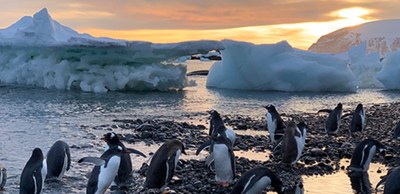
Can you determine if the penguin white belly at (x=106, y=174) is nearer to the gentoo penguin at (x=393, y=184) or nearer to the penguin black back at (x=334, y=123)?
the gentoo penguin at (x=393, y=184)

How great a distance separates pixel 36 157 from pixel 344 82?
1938cm

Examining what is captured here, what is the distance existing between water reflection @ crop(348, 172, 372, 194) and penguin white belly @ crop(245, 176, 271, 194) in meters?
1.16

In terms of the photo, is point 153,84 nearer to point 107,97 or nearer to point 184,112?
point 107,97

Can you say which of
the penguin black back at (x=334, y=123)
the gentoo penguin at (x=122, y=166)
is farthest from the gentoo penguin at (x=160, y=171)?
the penguin black back at (x=334, y=123)

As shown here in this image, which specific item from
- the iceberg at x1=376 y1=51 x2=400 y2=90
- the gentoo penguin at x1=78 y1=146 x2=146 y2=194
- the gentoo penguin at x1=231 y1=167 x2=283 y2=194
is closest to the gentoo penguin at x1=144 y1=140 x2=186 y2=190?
the gentoo penguin at x1=78 y1=146 x2=146 y2=194

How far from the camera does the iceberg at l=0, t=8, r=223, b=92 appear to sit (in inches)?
854

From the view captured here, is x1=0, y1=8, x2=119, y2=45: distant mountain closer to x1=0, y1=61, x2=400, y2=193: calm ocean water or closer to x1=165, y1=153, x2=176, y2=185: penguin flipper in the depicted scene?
x1=0, y1=61, x2=400, y2=193: calm ocean water

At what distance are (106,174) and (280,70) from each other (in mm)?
17505

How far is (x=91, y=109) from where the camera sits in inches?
605

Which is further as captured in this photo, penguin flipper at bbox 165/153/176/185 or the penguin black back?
the penguin black back

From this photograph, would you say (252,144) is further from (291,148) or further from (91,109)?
(91,109)

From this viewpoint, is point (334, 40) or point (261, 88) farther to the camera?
point (334, 40)

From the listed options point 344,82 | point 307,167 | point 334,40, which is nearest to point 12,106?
point 307,167

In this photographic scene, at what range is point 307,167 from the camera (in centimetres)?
729
